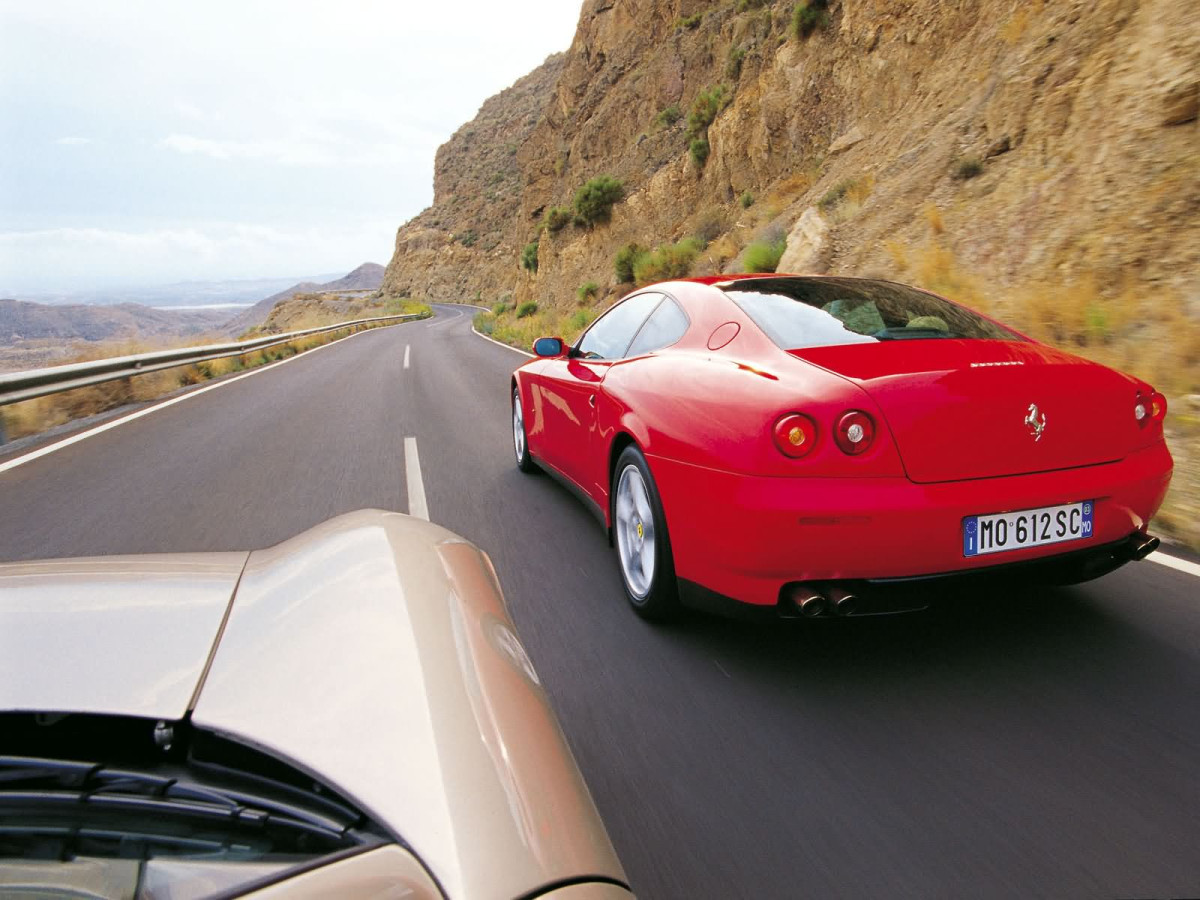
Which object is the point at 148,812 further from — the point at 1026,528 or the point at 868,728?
the point at 1026,528

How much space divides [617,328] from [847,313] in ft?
4.89

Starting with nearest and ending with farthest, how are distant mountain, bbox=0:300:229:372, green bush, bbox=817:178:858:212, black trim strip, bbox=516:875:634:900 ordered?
black trim strip, bbox=516:875:634:900, green bush, bbox=817:178:858:212, distant mountain, bbox=0:300:229:372

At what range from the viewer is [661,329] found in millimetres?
3910

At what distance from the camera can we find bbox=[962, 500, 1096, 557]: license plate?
2.56 meters

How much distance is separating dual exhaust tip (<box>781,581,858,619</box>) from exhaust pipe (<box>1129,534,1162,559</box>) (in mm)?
1124

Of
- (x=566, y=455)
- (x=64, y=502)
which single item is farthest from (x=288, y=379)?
(x=566, y=455)

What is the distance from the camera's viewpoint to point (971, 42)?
14.5m

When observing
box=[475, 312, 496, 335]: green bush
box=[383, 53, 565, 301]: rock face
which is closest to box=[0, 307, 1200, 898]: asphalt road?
box=[475, 312, 496, 335]: green bush

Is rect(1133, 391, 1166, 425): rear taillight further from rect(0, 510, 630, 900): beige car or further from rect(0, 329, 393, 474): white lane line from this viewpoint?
rect(0, 329, 393, 474): white lane line

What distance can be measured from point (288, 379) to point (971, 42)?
44.3 ft

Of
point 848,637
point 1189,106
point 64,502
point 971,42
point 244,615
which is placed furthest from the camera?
point 971,42

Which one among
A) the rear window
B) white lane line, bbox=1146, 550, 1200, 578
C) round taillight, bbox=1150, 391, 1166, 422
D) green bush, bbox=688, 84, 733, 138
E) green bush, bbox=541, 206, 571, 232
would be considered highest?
green bush, bbox=688, 84, 733, 138

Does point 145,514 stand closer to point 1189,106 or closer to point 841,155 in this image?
point 1189,106

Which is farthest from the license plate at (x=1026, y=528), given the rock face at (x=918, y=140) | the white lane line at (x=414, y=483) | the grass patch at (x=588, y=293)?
the grass patch at (x=588, y=293)
